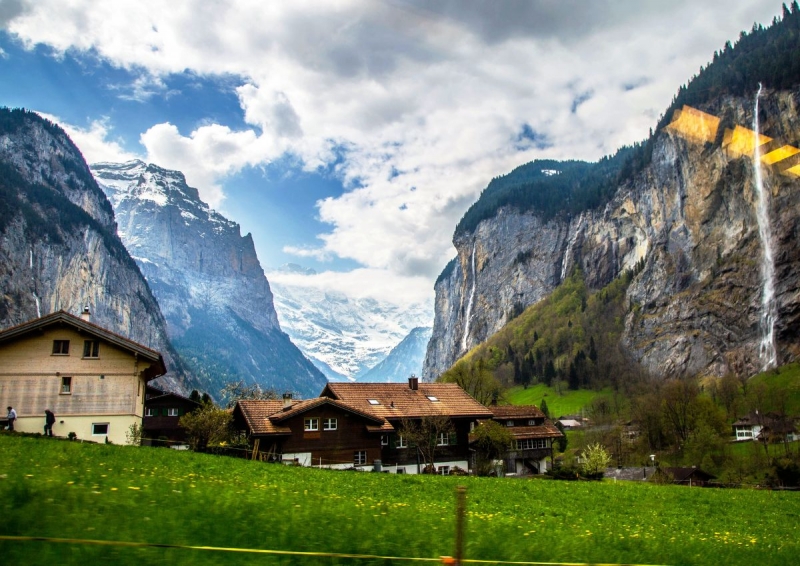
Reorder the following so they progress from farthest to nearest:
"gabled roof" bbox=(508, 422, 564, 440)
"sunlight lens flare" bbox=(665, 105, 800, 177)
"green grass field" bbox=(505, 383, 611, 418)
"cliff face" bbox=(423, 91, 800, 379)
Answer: "green grass field" bbox=(505, 383, 611, 418), "sunlight lens flare" bbox=(665, 105, 800, 177), "cliff face" bbox=(423, 91, 800, 379), "gabled roof" bbox=(508, 422, 564, 440)

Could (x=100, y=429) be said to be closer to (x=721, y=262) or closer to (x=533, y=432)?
(x=533, y=432)

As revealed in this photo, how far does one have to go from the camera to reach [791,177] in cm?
15550

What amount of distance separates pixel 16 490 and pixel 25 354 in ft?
125

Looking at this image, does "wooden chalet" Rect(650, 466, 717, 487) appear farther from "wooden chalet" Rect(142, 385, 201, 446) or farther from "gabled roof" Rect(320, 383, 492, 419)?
"wooden chalet" Rect(142, 385, 201, 446)

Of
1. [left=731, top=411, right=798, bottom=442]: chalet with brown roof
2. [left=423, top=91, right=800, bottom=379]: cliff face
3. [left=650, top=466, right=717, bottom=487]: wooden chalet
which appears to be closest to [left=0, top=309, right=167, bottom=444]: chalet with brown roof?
[left=650, top=466, right=717, bottom=487]: wooden chalet

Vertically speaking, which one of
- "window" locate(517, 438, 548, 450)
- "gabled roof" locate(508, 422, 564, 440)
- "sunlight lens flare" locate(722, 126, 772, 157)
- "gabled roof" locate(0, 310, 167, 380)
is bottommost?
"window" locate(517, 438, 548, 450)

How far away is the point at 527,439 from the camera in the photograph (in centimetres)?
6850

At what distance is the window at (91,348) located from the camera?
41.8 m

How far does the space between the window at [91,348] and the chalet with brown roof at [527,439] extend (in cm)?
4079

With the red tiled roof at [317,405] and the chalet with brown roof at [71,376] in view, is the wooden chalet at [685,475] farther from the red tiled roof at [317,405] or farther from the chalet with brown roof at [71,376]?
the chalet with brown roof at [71,376]

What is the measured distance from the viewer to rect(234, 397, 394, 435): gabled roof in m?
48.3

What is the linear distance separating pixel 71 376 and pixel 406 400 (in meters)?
28.9

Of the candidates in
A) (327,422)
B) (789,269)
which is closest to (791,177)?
(789,269)

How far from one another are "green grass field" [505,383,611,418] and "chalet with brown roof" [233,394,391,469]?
11783cm
